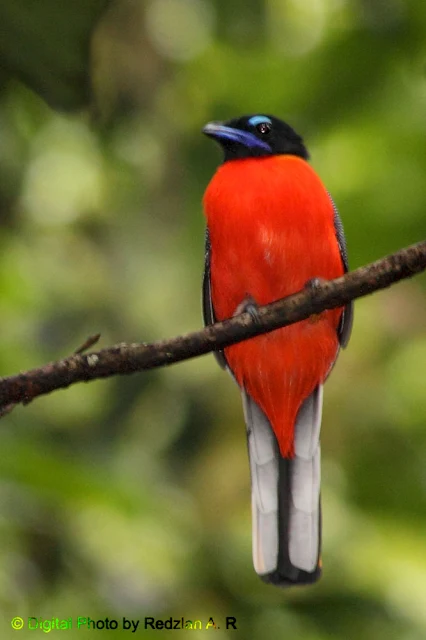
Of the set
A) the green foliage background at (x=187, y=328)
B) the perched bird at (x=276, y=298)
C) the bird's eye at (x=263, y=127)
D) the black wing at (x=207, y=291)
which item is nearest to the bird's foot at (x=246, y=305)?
the perched bird at (x=276, y=298)

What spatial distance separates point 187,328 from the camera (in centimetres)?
445

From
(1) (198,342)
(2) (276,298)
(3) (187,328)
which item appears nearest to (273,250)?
(2) (276,298)

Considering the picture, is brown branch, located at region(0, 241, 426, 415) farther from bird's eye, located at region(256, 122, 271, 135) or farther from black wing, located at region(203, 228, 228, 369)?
bird's eye, located at region(256, 122, 271, 135)

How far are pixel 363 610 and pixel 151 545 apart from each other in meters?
0.73

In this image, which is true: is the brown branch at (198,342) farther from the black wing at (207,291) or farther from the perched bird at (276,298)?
the black wing at (207,291)

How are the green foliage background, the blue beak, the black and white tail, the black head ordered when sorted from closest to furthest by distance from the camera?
the green foliage background < the black and white tail < the blue beak < the black head

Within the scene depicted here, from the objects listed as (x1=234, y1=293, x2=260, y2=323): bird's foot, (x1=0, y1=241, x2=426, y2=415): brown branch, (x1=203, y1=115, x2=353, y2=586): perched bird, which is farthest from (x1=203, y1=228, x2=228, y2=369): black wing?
(x1=0, y1=241, x2=426, y2=415): brown branch

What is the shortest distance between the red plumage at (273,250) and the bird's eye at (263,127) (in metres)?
0.13

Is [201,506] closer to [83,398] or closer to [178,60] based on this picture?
[83,398]

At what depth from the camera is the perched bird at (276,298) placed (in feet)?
9.61

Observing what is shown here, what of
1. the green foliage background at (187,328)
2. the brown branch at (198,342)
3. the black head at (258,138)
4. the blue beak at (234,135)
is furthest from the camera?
the black head at (258,138)

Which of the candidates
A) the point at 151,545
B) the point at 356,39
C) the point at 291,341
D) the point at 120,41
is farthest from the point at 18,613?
the point at 120,41

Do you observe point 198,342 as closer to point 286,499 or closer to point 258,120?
point 286,499

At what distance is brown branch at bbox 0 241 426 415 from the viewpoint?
1.71 metres
